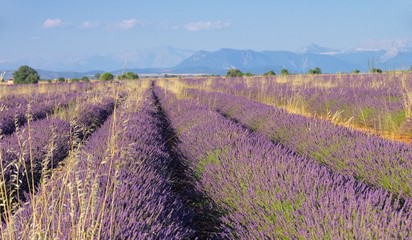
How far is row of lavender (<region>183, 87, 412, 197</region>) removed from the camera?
3398mm

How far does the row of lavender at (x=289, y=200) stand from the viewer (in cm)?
199

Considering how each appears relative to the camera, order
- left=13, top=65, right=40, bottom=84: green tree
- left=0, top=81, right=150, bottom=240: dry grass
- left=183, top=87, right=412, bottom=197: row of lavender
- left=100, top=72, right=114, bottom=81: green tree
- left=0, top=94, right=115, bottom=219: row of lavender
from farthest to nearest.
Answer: left=13, top=65, right=40, bottom=84: green tree
left=100, top=72, right=114, bottom=81: green tree
left=0, top=94, right=115, bottom=219: row of lavender
left=183, top=87, right=412, bottom=197: row of lavender
left=0, top=81, right=150, bottom=240: dry grass

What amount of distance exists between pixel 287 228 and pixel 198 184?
1.42 meters

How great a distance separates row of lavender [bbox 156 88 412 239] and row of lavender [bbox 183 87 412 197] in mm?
446

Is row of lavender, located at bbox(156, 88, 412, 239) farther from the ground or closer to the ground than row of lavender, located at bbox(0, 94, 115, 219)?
→ farther from the ground

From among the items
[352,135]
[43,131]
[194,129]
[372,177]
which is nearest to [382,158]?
[372,177]

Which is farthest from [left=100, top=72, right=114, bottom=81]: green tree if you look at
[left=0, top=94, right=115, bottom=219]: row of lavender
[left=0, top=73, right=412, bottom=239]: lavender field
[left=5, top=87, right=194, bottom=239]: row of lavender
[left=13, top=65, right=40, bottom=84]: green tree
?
[left=5, top=87, right=194, bottom=239]: row of lavender

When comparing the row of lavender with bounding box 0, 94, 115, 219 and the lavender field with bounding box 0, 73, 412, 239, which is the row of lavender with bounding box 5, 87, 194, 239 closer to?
the lavender field with bounding box 0, 73, 412, 239

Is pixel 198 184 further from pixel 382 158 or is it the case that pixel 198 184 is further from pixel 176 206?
pixel 382 158

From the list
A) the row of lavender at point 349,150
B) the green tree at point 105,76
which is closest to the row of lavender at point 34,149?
the row of lavender at point 349,150

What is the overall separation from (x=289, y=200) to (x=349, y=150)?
1746mm

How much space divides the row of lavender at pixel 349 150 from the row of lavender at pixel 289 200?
0.45 meters

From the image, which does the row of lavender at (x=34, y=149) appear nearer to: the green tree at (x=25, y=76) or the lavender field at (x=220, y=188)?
the lavender field at (x=220, y=188)

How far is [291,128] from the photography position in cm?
571
